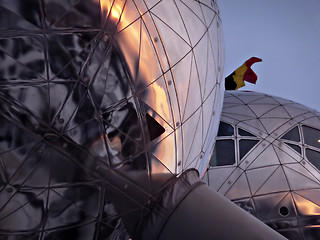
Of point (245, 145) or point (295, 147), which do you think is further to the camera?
point (295, 147)

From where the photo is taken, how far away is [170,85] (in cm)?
501

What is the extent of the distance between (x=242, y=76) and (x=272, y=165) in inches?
200

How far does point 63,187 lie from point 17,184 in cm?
42

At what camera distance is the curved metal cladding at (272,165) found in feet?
31.6

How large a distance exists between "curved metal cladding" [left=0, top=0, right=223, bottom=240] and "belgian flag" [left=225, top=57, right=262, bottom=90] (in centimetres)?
972

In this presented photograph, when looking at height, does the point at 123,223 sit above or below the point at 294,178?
below

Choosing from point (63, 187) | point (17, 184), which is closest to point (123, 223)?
point (63, 187)

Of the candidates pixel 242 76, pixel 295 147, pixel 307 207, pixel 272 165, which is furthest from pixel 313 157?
pixel 242 76

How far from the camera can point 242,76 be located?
48.1ft

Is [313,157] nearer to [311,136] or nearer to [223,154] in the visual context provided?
[311,136]

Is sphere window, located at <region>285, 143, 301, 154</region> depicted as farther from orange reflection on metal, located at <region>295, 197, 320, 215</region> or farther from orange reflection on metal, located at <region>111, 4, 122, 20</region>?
orange reflection on metal, located at <region>111, 4, 122, 20</region>

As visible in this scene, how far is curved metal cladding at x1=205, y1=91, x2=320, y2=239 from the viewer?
9625mm

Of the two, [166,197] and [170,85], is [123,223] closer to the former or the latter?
[166,197]

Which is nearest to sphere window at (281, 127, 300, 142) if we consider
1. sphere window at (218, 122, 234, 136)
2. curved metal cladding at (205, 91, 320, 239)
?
curved metal cladding at (205, 91, 320, 239)
